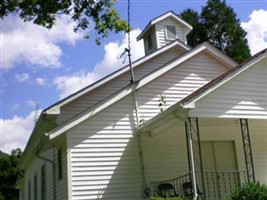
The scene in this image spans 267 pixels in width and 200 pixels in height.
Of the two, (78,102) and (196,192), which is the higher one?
(78,102)

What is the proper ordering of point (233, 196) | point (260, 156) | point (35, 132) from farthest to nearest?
point (35, 132), point (260, 156), point (233, 196)

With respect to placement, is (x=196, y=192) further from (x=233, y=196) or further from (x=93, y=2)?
(x=93, y=2)

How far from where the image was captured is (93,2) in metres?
12.4

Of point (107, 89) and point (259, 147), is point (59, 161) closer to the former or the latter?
point (107, 89)

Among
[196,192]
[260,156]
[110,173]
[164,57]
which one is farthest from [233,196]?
[164,57]

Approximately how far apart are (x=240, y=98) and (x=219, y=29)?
28700 mm

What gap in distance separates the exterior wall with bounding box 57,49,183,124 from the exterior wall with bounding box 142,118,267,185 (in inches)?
119

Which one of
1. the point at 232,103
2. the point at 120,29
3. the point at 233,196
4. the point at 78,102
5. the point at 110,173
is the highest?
the point at 120,29

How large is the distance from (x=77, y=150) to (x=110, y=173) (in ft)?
4.27

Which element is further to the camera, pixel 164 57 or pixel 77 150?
pixel 164 57

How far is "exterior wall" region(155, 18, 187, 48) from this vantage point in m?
20.6

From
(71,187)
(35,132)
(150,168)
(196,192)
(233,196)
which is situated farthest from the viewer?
(35,132)

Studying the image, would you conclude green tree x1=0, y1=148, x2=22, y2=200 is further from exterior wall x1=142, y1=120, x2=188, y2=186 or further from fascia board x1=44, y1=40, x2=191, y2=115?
exterior wall x1=142, y1=120, x2=188, y2=186

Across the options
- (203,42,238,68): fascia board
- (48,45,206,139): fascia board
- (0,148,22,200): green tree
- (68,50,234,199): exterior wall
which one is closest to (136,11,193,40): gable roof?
(203,42,238,68): fascia board
